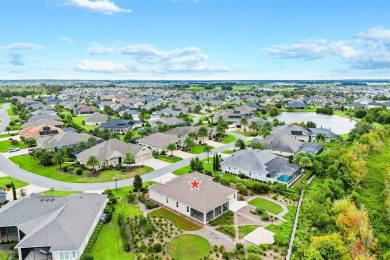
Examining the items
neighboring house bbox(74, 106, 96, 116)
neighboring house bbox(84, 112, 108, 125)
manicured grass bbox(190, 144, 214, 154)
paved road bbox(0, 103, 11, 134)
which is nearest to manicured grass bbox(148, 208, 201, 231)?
manicured grass bbox(190, 144, 214, 154)

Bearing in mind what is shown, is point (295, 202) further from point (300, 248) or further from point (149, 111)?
point (149, 111)

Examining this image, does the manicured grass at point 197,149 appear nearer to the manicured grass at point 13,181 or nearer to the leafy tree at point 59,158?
the leafy tree at point 59,158

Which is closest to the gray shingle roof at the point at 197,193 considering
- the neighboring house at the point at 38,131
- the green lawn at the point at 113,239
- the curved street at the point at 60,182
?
the green lawn at the point at 113,239

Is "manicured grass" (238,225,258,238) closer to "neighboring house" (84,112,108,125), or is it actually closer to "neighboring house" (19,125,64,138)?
"neighboring house" (19,125,64,138)

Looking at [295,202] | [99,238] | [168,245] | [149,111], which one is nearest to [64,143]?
[99,238]

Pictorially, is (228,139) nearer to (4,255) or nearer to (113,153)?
(113,153)
